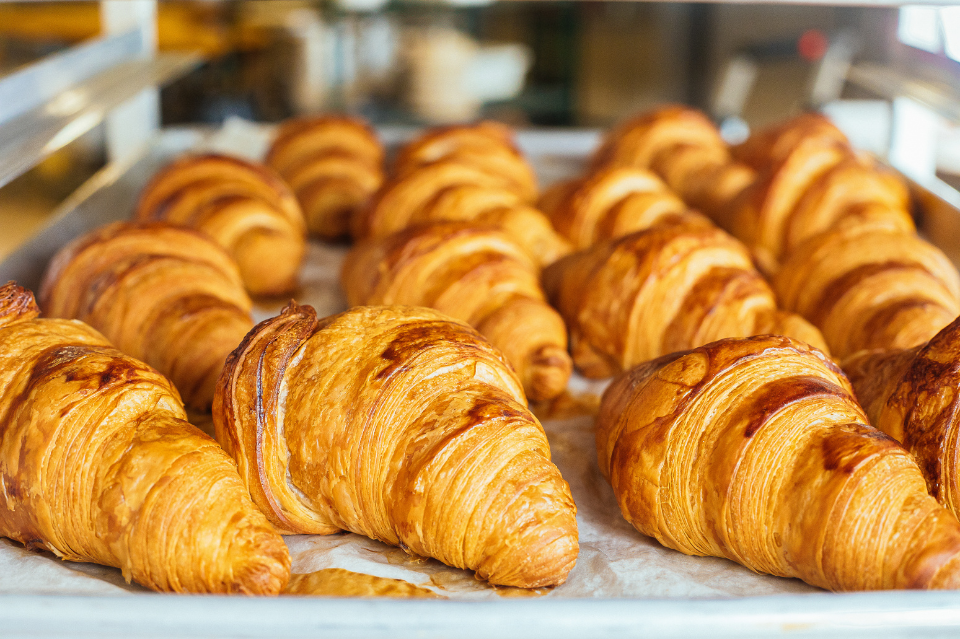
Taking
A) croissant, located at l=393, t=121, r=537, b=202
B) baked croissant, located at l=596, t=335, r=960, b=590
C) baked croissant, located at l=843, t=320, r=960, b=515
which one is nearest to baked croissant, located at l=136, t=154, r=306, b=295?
croissant, located at l=393, t=121, r=537, b=202

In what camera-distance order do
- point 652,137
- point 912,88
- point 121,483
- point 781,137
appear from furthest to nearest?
point 652,137 → point 781,137 → point 912,88 → point 121,483

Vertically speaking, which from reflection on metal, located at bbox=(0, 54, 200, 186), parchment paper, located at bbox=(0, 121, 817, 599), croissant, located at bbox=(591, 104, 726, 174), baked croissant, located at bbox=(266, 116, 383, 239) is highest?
reflection on metal, located at bbox=(0, 54, 200, 186)

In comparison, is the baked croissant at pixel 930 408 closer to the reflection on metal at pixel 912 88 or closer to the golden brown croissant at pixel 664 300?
the golden brown croissant at pixel 664 300

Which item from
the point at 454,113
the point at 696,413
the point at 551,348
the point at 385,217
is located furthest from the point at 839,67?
the point at 696,413

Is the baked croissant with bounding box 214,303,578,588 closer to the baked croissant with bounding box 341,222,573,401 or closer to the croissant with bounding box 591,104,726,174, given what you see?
the baked croissant with bounding box 341,222,573,401

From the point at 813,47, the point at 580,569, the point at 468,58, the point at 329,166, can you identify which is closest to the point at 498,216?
the point at 329,166

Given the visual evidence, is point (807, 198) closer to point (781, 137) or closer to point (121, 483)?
point (781, 137)

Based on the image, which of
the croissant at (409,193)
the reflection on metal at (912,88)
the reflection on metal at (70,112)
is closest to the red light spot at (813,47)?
the reflection on metal at (912,88)
